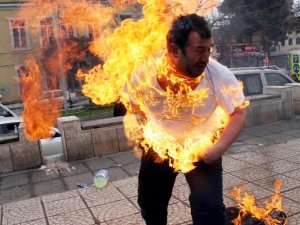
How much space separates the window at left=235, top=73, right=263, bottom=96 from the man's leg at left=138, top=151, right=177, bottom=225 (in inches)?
284

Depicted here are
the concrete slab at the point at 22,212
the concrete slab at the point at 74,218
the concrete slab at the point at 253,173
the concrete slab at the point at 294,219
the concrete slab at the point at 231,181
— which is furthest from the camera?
the concrete slab at the point at 253,173

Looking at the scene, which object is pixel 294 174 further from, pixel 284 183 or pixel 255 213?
pixel 255 213

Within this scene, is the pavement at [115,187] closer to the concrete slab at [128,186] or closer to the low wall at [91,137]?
the concrete slab at [128,186]

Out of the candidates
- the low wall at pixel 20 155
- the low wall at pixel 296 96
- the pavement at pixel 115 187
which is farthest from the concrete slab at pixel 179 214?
the low wall at pixel 296 96

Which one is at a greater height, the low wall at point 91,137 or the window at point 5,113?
the window at point 5,113

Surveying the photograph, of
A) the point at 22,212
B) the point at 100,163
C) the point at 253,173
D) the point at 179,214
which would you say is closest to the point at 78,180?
the point at 100,163

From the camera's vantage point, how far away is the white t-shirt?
260 cm

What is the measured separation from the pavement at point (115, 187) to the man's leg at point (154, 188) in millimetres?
903

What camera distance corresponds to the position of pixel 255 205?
418cm

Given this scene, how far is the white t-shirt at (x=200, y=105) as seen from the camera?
102 inches

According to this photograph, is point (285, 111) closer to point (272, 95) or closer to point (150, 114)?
→ point (272, 95)

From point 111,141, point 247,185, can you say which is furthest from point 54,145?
point 247,185

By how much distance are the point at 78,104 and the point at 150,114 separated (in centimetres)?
1945

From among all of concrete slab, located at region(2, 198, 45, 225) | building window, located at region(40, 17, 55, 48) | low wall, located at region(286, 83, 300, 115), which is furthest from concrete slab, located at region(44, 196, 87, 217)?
building window, located at region(40, 17, 55, 48)
